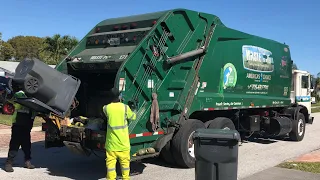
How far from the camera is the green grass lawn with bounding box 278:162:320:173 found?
7.78 m

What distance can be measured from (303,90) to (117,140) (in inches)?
413

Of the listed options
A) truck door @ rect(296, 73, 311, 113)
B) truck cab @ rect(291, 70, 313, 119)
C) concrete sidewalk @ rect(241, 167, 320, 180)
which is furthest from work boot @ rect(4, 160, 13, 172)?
truck door @ rect(296, 73, 311, 113)

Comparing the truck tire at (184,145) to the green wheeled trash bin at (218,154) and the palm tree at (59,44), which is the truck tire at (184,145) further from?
the palm tree at (59,44)

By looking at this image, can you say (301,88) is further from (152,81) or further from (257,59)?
(152,81)

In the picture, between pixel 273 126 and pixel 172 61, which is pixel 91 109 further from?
pixel 273 126

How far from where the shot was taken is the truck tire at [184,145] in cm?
753

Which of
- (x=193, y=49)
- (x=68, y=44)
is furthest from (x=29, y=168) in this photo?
Answer: (x=68, y=44)

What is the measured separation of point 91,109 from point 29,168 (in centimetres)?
174

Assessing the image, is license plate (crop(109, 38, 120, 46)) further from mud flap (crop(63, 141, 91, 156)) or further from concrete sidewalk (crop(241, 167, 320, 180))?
concrete sidewalk (crop(241, 167, 320, 180))

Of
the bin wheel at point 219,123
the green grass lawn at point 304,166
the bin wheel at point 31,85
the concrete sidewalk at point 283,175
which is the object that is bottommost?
the concrete sidewalk at point 283,175

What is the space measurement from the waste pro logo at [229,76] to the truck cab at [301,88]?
482cm

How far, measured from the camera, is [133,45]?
7.57 metres

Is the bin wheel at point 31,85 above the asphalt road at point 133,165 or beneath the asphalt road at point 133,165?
above

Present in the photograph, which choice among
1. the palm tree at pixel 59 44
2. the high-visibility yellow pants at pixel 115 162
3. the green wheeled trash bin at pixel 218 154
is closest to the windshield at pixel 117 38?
the high-visibility yellow pants at pixel 115 162
